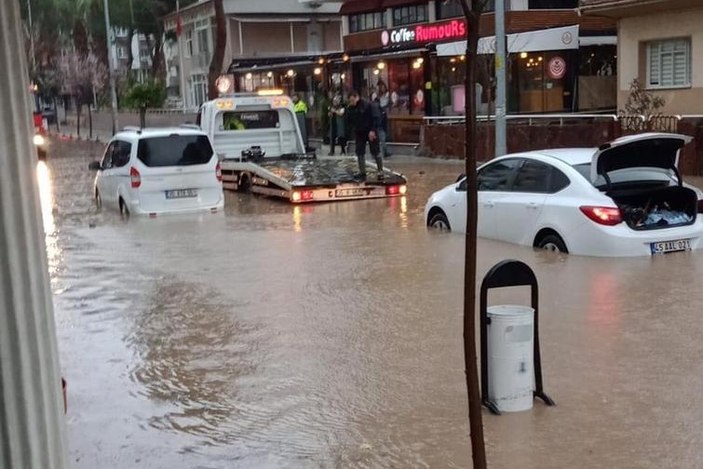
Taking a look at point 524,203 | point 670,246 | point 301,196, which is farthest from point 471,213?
point 301,196

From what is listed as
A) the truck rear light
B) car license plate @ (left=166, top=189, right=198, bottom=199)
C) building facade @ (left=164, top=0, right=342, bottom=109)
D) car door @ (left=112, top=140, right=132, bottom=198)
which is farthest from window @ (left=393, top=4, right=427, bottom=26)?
car license plate @ (left=166, top=189, right=198, bottom=199)

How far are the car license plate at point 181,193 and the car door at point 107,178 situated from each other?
1.48m

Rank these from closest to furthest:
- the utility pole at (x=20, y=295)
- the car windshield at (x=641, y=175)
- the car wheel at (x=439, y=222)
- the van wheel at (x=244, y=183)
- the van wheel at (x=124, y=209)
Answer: the utility pole at (x=20, y=295), the car windshield at (x=641, y=175), the car wheel at (x=439, y=222), the van wheel at (x=124, y=209), the van wheel at (x=244, y=183)

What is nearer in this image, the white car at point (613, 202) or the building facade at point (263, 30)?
the white car at point (613, 202)

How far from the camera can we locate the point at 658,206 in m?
11.2

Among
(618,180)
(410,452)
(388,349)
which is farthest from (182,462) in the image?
(618,180)

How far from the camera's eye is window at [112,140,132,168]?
56.2 feet

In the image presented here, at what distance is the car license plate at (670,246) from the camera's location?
10867 millimetres

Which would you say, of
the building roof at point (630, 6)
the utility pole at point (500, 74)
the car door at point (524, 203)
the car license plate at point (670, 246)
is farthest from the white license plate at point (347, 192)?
the car license plate at point (670, 246)

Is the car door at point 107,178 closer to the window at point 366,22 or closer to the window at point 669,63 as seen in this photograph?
the window at point 669,63

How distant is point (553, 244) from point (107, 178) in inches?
390

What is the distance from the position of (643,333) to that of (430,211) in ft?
21.4

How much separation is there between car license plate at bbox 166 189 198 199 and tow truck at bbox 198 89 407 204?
6.21ft

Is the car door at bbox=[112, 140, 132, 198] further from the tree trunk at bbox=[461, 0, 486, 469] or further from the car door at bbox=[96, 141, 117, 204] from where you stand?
the tree trunk at bbox=[461, 0, 486, 469]
